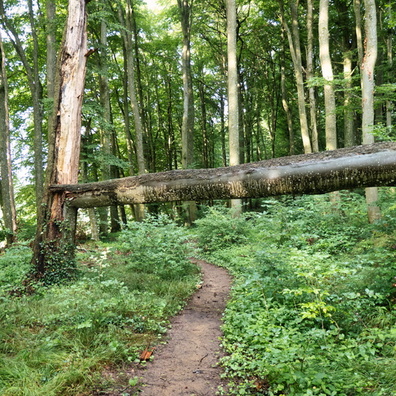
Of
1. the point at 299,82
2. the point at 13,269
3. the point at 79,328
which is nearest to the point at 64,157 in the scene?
the point at 13,269

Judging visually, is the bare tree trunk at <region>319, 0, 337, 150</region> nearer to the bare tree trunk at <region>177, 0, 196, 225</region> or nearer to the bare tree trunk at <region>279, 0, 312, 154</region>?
the bare tree trunk at <region>279, 0, 312, 154</region>

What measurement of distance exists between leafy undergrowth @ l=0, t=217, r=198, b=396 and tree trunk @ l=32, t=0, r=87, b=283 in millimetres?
544

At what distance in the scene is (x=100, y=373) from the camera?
2734mm

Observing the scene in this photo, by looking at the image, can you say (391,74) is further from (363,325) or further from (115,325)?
(115,325)

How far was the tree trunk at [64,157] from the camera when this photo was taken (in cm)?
571

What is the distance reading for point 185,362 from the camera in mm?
3186

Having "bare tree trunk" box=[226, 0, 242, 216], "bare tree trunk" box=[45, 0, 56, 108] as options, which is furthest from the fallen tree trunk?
"bare tree trunk" box=[45, 0, 56, 108]

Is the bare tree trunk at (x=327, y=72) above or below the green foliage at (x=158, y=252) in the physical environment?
above

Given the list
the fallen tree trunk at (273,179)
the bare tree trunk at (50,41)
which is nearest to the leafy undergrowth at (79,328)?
the fallen tree trunk at (273,179)

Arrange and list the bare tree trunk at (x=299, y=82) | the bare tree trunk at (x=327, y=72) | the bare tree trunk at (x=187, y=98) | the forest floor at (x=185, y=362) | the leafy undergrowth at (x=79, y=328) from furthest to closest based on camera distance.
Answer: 1. the bare tree trunk at (x=187, y=98)
2. the bare tree trunk at (x=299, y=82)
3. the bare tree trunk at (x=327, y=72)
4. the forest floor at (x=185, y=362)
5. the leafy undergrowth at (x=79, y=328)

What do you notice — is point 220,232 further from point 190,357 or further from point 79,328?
point 79,328

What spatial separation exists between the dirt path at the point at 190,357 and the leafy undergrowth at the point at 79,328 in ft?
0.79

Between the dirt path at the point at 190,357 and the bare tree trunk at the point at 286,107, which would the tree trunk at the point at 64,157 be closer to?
the dirt path at the point at 190,357

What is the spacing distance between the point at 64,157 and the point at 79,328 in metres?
4.00
